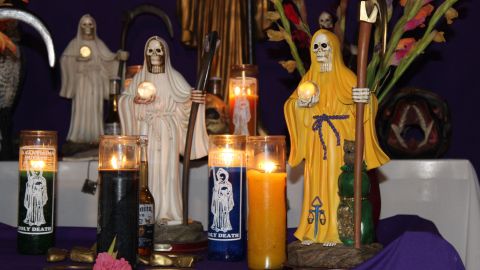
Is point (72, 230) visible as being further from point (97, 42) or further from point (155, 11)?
point (155, 11)

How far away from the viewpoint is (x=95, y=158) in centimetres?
214

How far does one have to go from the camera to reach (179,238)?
1497mm

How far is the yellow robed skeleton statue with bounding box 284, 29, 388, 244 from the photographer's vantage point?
1369 mm

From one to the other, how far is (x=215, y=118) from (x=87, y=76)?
0.60 m

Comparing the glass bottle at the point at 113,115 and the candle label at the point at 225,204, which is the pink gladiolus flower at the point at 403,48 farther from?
the glass bottle at the point at 113,115

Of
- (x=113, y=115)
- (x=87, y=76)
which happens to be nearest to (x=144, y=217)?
(x=113, y=115)

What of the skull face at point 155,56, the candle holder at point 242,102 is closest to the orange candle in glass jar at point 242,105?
the candle holder at point 242,102

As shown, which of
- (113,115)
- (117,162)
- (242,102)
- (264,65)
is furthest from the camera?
(264,65)

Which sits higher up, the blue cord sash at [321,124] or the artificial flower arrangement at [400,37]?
the artificial flower arrangement at [400,37]

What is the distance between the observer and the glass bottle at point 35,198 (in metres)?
1.39

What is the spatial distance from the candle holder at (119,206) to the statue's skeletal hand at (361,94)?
14.5 inches

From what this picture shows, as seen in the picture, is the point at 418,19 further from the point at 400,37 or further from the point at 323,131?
the point at 323,131

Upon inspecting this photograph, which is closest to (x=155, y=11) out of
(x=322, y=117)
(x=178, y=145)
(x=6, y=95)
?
(x=6, y=95)

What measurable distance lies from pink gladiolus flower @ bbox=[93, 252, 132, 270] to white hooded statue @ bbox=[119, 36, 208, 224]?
0.49m
